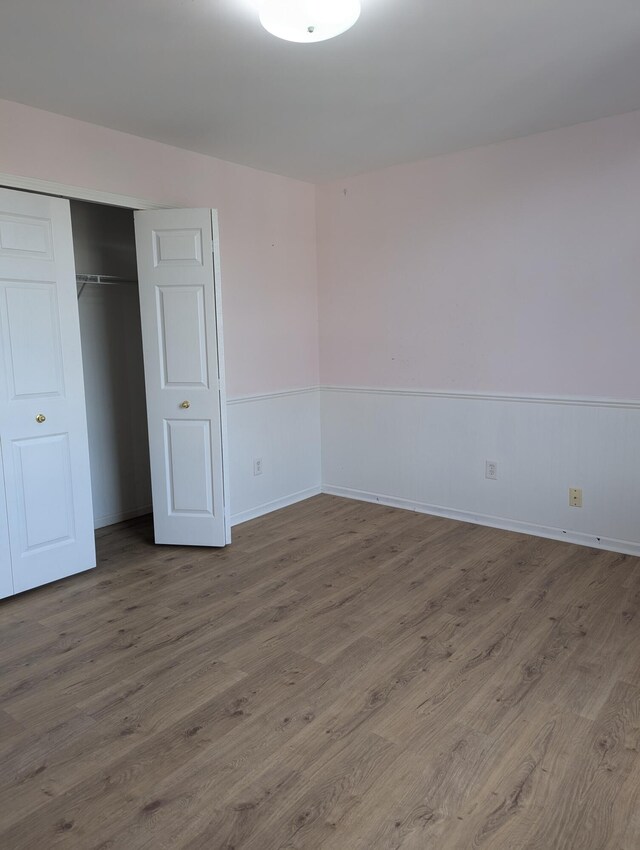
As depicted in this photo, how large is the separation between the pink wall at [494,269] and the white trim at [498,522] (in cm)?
88

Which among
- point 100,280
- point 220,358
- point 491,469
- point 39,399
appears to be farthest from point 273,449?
point 39,399

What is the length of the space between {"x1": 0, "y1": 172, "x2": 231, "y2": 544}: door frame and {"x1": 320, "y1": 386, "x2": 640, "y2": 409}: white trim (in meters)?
1.40

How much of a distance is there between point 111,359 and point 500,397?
2.77 m

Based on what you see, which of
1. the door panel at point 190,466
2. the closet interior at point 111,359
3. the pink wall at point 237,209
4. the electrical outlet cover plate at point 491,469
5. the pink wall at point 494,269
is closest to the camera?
the pink wall at point 237,209

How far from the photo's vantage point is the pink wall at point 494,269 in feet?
11.2

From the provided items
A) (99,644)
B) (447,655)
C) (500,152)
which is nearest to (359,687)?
(447,655)

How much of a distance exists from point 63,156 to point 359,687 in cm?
299

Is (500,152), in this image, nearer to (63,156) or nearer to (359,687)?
(63,156)

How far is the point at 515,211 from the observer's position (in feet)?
12.2

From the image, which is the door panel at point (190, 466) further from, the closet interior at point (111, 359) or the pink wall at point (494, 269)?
the pink wall at point (494, 269)

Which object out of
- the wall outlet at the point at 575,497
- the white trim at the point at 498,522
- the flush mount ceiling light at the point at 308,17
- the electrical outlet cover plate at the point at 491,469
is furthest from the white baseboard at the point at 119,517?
the flush mount ceiling light at the point at 308,17

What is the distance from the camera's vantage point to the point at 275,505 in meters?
4.57

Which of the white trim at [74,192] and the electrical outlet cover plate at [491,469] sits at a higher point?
the white trim at [74,192]

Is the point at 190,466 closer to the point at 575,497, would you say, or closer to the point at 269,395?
the point at 269,395
